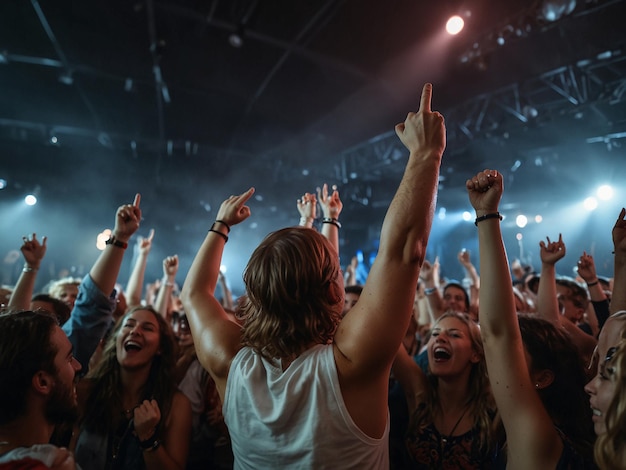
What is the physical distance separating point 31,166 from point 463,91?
11256 millimetres

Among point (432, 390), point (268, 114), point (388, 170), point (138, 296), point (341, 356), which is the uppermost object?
point (268, 114)

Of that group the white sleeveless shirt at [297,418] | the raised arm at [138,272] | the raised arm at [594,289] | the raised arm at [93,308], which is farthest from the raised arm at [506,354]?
the raised arm at [138,272]

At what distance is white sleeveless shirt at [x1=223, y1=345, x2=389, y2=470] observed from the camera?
1.02 meters

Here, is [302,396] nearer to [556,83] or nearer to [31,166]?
[556,83]

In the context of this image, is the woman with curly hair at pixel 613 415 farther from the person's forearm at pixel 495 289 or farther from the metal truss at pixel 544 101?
the metal truss at pixel 544 101

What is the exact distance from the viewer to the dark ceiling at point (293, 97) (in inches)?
211

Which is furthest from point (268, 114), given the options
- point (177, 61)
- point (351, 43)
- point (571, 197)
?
point (571, 197)

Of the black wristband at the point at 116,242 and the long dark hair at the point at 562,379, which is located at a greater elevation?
the black wristband at the point at 116,242

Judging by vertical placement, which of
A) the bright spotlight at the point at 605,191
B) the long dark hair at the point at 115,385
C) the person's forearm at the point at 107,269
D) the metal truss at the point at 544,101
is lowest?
the long dark hair at the point at 115,385

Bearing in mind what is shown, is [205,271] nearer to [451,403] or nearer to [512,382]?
[512,382]

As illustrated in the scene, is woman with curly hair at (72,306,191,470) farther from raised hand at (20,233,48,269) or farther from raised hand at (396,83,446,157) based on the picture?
raised hand at (396,83,446,157)

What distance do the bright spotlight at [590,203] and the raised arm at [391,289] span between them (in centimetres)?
1196

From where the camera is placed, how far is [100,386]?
7.22 ft

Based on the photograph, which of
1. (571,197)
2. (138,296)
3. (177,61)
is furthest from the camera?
(571,197)
